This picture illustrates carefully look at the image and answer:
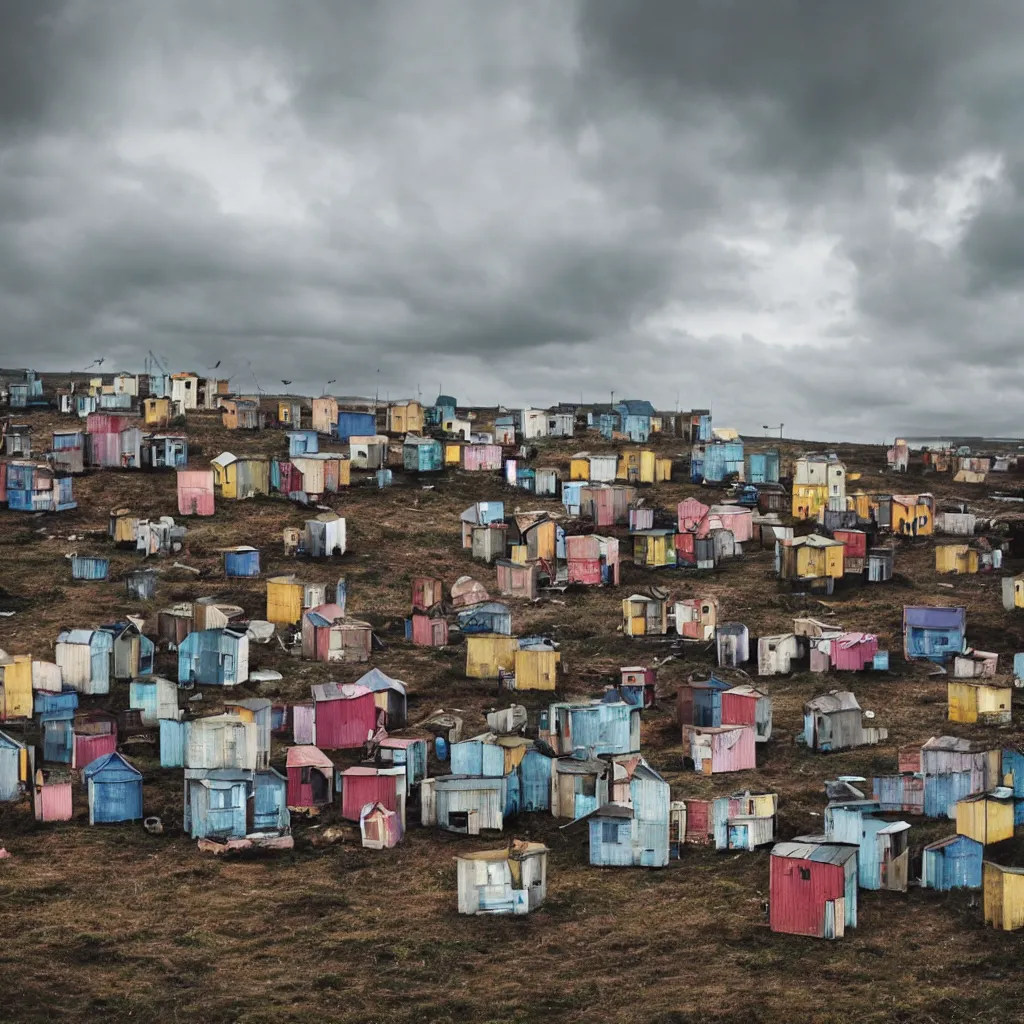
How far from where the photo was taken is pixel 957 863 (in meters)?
24.9

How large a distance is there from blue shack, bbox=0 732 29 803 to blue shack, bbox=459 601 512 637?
21664 millimetres

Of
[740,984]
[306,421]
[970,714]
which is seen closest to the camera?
[740,984]

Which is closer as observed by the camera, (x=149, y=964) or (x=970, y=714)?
(x=149, y=964)

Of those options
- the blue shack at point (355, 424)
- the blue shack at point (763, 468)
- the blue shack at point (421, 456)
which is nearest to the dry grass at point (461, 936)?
the blue shack at point (763, 468)

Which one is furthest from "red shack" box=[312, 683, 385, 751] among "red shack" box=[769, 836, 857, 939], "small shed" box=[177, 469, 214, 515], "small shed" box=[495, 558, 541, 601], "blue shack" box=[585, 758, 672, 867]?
"small shed" box=[177, 469, 214, 515]

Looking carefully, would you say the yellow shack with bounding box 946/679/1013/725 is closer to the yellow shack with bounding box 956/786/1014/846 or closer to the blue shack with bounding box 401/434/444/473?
the yellow shack with bounding box 956/786/1014/846

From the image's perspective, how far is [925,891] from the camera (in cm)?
2500

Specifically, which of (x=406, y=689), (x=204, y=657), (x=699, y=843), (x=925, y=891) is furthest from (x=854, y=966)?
(x=204, y=657)

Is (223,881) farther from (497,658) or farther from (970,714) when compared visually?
(970,714)

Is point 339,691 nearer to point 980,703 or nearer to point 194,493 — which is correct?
point 980,703

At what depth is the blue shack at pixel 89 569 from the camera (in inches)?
2210

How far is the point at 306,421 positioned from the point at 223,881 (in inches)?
2694

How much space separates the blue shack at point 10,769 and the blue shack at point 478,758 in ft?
35.8

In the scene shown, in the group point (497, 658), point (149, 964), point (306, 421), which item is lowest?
point (149, 964)
